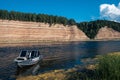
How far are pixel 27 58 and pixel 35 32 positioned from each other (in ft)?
406

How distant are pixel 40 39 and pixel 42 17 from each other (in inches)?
1059

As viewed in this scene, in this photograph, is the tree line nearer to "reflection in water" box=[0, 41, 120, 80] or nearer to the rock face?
the rock face

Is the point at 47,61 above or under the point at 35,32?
under

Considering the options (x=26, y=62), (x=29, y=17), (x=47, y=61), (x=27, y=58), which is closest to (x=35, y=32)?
(x=29, y=17)

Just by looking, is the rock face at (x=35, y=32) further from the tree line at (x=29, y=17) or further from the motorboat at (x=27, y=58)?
the motorboat at (x=27, y=58)

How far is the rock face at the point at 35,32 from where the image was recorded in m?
141

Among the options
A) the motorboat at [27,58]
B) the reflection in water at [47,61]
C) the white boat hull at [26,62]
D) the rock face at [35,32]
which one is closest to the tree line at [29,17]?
the rock face at [35,32]

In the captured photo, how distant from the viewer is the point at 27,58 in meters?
36.5

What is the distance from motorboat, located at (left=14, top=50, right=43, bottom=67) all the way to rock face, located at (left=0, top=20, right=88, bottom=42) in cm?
9832

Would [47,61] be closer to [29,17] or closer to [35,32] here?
[35,32]

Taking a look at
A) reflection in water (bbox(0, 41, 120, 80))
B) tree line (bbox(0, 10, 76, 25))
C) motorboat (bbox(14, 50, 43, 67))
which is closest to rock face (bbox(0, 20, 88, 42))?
tree line (bbox(0, 10, 76, 25))

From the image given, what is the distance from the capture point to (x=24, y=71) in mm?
33375

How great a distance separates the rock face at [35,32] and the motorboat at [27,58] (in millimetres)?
98325

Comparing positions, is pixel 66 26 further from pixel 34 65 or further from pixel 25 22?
pixel 34 65
